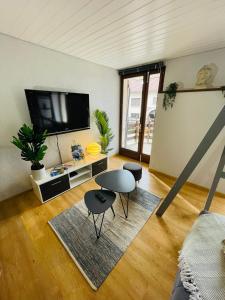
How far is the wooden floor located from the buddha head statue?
192 cm

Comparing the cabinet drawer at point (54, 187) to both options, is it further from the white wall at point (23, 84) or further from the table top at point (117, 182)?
the table top at point (117, 182)

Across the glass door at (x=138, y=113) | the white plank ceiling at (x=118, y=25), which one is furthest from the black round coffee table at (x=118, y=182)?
the white plank ceiling at (x=118, y=25)

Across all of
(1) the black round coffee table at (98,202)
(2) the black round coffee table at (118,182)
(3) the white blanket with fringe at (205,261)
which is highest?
(3) the white blanket with fringe at (205,261)

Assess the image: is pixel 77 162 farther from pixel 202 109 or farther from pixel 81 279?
pixel 202 109

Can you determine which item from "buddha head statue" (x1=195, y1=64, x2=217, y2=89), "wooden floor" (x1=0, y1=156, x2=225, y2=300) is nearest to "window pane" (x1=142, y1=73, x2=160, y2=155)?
"buddha head statue" (x1=195, y1=64, x2=217, y2=89)

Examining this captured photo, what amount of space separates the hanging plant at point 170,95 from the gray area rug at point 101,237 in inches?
68.8

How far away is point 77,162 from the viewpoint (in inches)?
103

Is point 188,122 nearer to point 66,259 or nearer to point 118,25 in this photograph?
point 118,25

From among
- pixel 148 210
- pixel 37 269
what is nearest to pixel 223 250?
pixel 148 210

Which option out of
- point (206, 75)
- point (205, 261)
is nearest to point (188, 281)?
point (205, 261)

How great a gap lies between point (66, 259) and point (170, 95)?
112 inches

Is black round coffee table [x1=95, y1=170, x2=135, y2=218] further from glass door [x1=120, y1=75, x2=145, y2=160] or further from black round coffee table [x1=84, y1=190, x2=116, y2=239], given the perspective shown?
glass door [x1=120, y1=75, x2=145, y2=160]

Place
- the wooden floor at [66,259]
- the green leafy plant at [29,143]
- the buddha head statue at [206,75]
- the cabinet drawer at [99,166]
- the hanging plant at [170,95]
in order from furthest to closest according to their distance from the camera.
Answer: the cabinet drawer at [99,166] < the hanging plant at [170,95] < the buddha head statue at [206,75] < the green leafy plant at [29,143] < the wooden floor at [66,259]

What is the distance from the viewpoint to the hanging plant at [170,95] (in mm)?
2411
